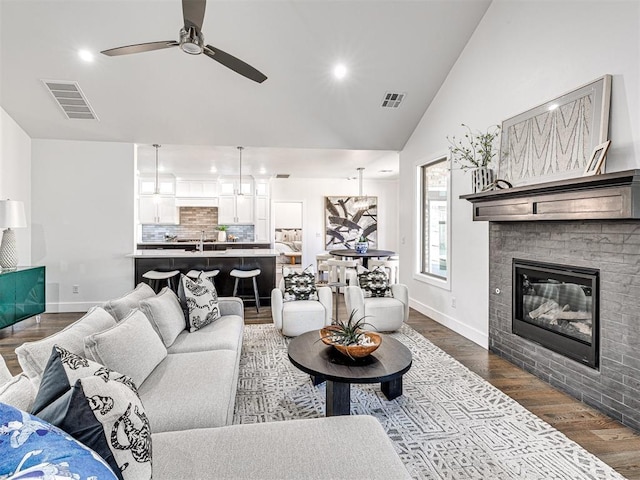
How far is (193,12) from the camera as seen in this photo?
2.57m

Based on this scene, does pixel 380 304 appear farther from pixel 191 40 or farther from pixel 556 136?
pixel 191 40

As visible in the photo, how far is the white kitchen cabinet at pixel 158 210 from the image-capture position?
8.82 meters

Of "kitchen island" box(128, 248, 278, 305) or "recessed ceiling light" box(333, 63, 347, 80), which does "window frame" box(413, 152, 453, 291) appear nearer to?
"recessed ceiling light" box(333, 63, 347, 80)

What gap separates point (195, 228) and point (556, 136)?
8149 millimetres

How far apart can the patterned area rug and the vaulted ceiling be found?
337 centimetres

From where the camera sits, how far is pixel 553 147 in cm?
298

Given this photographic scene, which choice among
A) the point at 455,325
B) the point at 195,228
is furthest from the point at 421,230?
the point at 195,228

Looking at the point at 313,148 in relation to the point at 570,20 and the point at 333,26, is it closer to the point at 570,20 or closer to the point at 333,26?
the point at 333,26

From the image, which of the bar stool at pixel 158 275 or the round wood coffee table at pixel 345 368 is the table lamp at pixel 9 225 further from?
the round wood coffee table at pixel 345 368

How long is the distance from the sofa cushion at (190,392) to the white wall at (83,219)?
3882 millimetres

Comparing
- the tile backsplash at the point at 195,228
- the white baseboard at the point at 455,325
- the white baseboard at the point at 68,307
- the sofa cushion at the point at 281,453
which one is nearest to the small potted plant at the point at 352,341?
the sofa cushion at the point at 281,453

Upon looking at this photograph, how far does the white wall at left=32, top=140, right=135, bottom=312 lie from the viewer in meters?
5.42

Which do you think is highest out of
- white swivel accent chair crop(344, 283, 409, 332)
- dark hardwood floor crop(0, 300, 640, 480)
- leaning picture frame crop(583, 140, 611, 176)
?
leaning picture frame crop(583, 140, 611, 176)

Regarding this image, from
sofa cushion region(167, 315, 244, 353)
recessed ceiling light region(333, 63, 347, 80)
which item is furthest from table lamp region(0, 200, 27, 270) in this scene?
recessed ceiling light region(333, 63, 347, 80)
